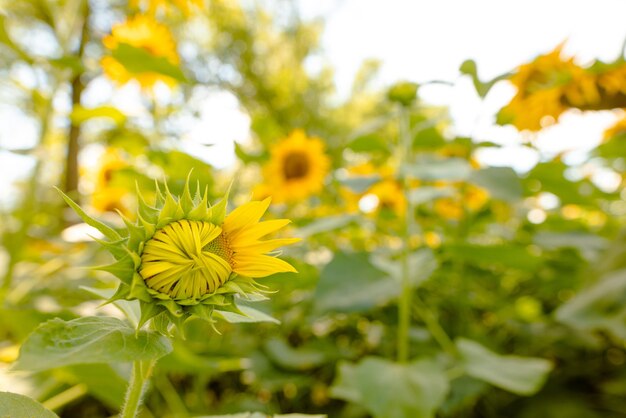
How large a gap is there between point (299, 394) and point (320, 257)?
0.26m

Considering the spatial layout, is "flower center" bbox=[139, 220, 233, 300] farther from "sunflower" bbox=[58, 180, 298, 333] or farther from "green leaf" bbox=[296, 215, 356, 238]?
"green leaf" bbox=[296, 215, 356, 238]

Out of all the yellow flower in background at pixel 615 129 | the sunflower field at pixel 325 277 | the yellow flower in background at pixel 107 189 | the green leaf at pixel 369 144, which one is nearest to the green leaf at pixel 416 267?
the sunflower field at pixel 325 277

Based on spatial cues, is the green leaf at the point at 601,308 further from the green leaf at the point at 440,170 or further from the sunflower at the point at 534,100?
the sunflower at the point at 534,100

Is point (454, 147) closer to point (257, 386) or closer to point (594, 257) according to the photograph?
point (594, 257)

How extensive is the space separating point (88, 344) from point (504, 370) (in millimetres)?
584

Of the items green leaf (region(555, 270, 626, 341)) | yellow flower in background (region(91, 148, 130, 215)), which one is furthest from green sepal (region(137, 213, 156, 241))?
yellow flower in background (region(91, 148, 130, 215))

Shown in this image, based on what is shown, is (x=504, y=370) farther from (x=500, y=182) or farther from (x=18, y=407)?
(x=18, y=407)

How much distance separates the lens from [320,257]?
3.66 ft

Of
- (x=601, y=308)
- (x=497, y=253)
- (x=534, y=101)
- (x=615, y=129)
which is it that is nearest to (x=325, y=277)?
(x=497, y=253)

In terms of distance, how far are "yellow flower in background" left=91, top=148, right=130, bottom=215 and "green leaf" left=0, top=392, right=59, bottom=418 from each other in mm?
1311

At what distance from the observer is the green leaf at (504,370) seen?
679mm

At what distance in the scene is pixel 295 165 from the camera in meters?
1.56

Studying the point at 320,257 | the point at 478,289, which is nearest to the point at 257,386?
the point at 320,257

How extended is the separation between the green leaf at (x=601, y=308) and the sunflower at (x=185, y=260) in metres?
0.66
